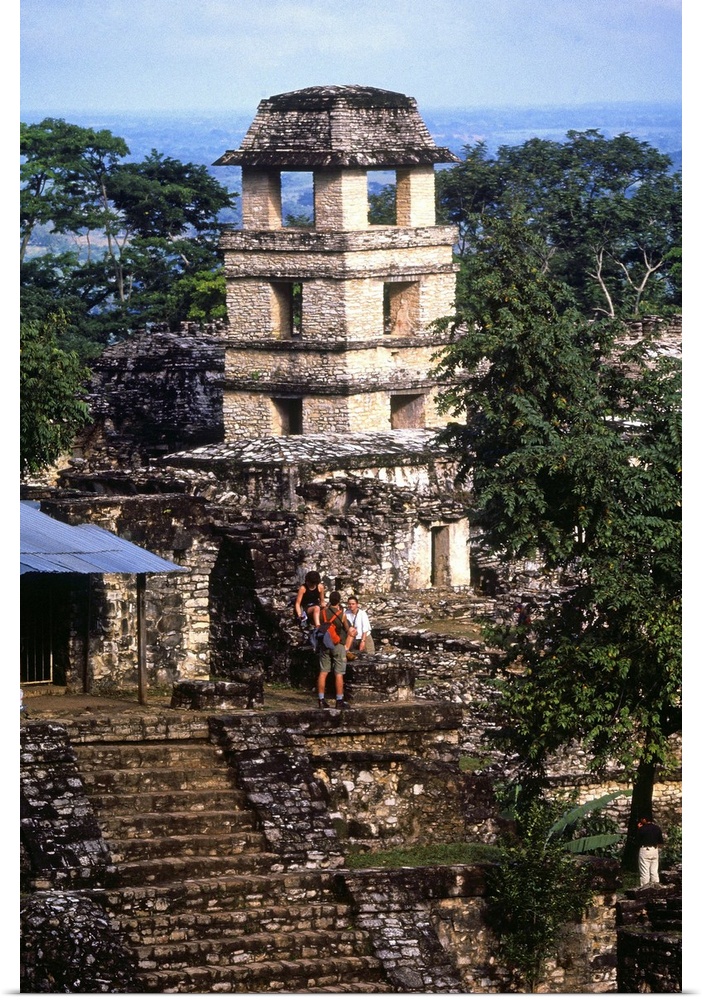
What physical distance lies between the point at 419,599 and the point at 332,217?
33.2ft

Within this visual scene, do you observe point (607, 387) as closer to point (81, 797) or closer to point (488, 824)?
point (488, 824)

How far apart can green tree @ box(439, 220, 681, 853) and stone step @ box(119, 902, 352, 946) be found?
11.7 feet

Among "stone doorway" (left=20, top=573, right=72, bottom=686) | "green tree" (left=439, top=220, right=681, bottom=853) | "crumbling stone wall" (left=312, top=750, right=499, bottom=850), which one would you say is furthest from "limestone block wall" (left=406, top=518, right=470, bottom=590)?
"crumbling stone wall" (left=312, top=750, right=499, bottom=850)

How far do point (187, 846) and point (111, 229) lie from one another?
2534 cm

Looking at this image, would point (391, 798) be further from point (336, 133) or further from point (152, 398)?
point (152, 398)

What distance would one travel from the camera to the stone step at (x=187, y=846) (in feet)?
65.7

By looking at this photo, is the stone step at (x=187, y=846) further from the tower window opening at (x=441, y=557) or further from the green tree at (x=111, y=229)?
the green tree at (x=111, y=229)

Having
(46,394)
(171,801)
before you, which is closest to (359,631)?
(171,801)

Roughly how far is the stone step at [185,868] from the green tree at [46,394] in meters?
9.53

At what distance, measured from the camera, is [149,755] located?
21.2 m

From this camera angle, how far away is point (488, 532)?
25.3 metres

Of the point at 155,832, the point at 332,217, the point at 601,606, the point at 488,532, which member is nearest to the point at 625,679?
the point at 601,606

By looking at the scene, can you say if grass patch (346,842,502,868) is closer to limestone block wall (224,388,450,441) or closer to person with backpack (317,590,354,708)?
person with backpack (317,590,354,708)

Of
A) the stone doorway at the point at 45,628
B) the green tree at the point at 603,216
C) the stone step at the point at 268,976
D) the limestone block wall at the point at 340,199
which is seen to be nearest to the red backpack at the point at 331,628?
the stone doorway at the point at 45,628
